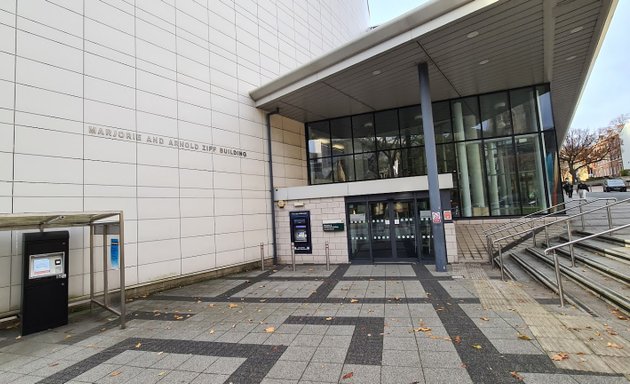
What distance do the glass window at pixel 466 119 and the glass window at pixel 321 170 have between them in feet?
19.2

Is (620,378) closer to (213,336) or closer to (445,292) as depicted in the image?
(445,292)

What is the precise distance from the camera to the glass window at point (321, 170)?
15.0m

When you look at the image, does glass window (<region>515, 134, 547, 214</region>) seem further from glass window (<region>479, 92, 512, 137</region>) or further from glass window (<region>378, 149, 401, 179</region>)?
glass window (<region>378, 149, 401, 179</region>)

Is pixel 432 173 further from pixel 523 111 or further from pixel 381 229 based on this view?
pixel 523 111

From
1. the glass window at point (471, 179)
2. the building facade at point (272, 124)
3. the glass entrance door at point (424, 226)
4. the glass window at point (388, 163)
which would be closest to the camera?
the building facade at point (272, 124)

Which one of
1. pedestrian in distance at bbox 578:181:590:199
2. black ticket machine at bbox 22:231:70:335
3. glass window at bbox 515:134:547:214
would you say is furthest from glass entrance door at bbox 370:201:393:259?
pedestrian in distance at bbox 578:181:590:199

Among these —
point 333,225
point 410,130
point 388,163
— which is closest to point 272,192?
point 333,225

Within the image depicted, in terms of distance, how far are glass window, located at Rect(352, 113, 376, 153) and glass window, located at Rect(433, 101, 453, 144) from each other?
9.34ft

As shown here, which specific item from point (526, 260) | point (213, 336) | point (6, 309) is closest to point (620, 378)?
point (213, 336)

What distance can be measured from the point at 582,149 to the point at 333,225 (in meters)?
56.5

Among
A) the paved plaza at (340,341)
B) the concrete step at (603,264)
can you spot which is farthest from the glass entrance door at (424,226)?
the concrete step at (603,264)

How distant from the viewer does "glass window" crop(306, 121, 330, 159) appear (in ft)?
49.6

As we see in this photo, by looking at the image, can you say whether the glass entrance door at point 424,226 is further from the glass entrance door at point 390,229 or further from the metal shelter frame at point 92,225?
the metal shelter frame at point 92,225

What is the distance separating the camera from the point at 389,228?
435 inches
